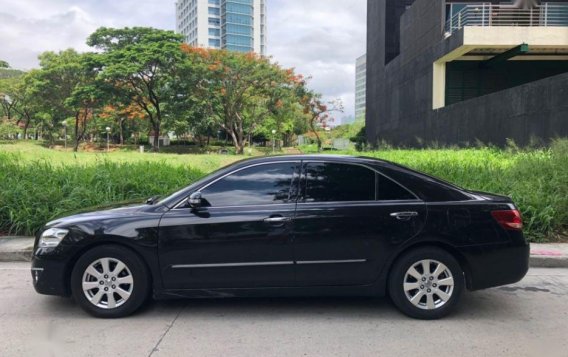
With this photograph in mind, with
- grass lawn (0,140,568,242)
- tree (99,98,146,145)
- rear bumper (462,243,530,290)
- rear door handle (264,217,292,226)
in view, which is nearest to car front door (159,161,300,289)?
rear door handle (264,217,292,226)

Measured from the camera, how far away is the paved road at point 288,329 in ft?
13.7

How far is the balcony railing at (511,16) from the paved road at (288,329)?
2107cm

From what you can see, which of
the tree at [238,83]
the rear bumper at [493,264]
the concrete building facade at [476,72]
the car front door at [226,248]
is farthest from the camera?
the tree at [238,83]

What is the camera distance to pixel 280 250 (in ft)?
15.6

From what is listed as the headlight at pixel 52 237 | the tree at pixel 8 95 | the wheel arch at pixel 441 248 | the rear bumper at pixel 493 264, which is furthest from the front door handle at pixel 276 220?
the tree at pixel 8 95

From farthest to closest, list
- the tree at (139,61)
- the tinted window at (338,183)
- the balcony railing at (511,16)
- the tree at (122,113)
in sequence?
the tree at (122,113)
the tree at (139,61)
the balcony railing at (511,16)
the tinted window at (338,183)

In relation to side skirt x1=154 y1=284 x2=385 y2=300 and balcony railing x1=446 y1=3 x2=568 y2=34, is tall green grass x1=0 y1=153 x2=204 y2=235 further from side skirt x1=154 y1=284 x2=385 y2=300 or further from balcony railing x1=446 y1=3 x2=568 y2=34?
balcony railing x1=446 y1=3 x2=568 y2=34

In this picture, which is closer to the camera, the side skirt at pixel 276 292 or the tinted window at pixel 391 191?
the side skirt at pixel 276 292

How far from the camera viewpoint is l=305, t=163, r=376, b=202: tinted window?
16.2ft

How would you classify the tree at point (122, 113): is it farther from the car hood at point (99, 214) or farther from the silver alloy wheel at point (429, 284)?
the silver alloy wheel at point (429, 284)

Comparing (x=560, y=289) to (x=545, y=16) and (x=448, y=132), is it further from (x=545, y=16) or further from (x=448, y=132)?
(x=545, y=16)

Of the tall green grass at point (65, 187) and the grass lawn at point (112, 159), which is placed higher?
the grass lawn at point (112, 159)

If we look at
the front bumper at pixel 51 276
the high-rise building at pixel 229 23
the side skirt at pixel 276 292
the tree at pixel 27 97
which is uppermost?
the high-rise building at pixel 229 23

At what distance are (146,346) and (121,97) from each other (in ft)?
139
